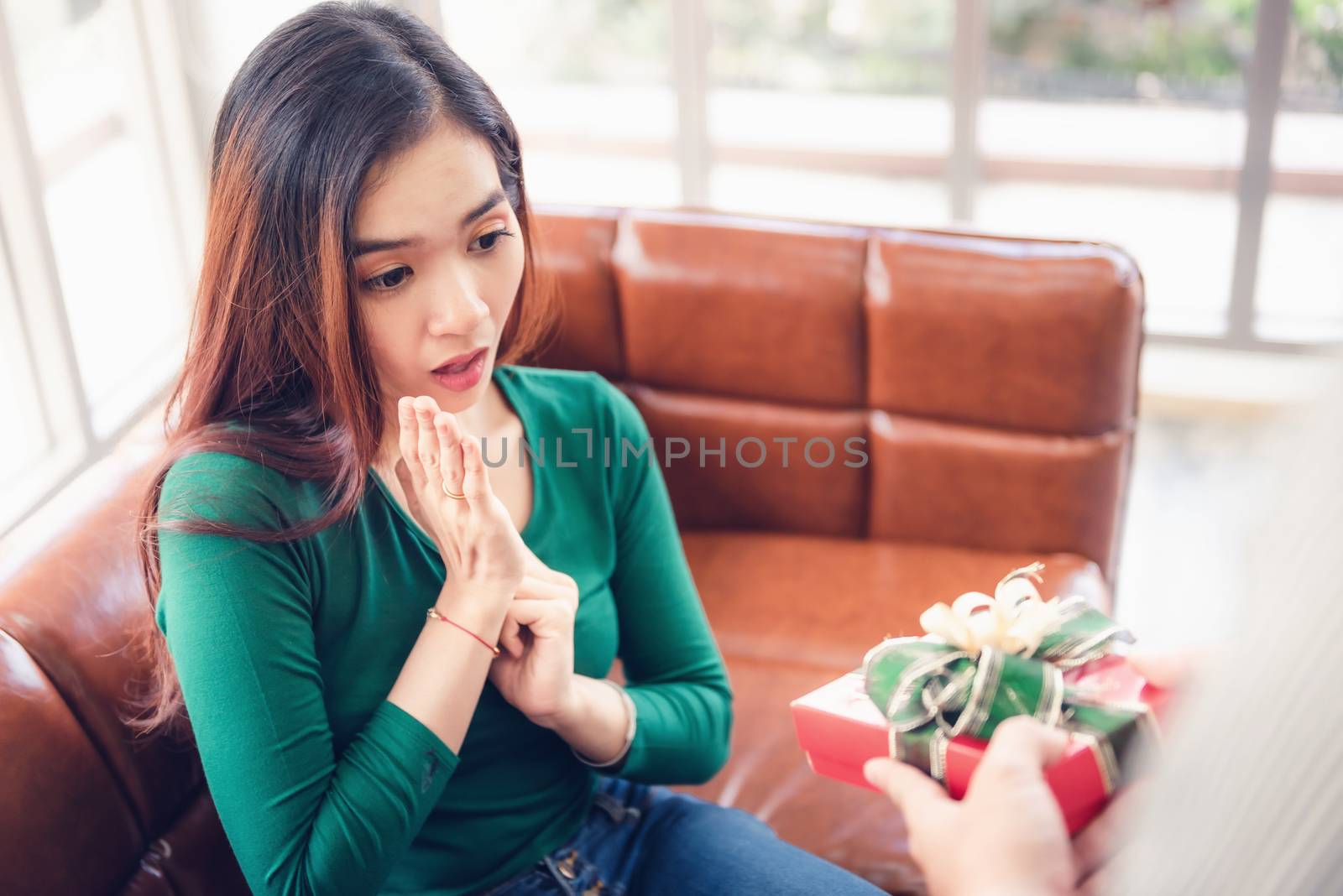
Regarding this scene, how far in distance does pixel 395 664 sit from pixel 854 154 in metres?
2.97

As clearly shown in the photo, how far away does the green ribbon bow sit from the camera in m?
0.98

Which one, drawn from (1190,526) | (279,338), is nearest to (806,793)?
(279,338)

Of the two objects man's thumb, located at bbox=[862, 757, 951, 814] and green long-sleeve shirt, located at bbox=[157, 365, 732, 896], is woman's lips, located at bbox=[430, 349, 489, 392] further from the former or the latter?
man's thumb, located at bbox=[862, 757, 951, 814]

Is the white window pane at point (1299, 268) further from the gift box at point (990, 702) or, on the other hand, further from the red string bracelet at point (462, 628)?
the red string bracelet at point (462, 628)

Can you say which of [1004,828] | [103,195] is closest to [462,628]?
[1004,828]

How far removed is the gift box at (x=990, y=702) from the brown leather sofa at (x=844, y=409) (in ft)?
2.23

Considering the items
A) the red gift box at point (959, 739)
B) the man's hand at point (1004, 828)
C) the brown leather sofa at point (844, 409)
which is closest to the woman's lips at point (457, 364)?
the red gift box at point (959, 739)

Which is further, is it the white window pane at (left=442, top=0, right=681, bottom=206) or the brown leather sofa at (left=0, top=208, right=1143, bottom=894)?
the white window pane at (left=442, top=0, right=681, bottom=206)

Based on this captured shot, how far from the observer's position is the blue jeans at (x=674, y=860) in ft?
4.60

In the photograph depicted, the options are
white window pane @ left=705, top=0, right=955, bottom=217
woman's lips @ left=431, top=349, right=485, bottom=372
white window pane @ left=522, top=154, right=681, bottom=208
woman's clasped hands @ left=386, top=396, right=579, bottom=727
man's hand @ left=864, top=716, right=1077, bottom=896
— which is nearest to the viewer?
man's hand @ left=864, top=716, right=1077, bottom=896

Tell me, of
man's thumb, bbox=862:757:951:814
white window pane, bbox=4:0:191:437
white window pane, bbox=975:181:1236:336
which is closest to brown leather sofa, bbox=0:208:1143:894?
man's thumb, bbox=862:757:951:814

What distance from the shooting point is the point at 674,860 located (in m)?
1.45

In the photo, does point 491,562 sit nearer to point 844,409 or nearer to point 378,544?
point 378,544

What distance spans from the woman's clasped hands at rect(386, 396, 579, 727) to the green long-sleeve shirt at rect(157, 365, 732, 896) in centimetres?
6
